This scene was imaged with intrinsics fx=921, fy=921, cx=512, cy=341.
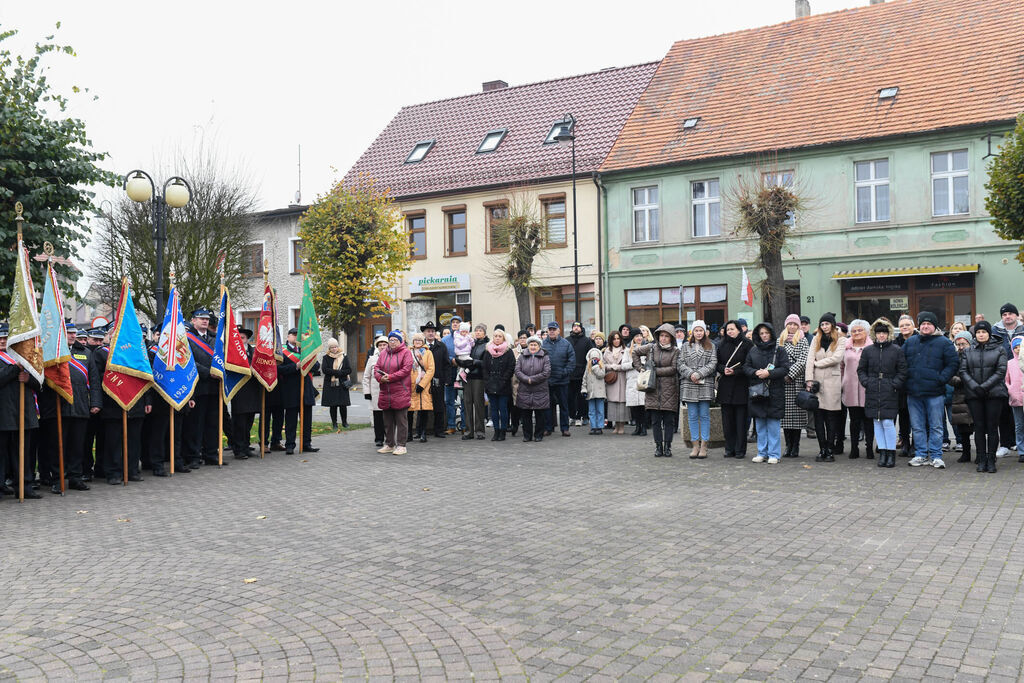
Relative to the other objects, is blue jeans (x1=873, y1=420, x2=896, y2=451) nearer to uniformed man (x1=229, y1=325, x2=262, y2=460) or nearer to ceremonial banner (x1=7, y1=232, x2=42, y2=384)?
uniformed man (x1=229, y1=325, x2=262, y2=460)

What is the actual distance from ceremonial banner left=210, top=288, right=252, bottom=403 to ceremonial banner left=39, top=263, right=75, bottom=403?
2.50m

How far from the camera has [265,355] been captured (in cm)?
1360

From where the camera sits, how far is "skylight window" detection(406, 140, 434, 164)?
37719 millimetres

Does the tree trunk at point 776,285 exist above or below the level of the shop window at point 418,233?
below

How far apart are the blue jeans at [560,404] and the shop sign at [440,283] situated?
18.2 meters

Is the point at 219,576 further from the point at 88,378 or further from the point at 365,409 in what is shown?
the point at 365,409

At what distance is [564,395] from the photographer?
54.3 ft

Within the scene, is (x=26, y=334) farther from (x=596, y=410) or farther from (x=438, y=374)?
(x=596, y=410)

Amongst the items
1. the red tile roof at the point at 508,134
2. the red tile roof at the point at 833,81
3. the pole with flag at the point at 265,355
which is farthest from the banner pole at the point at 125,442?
the red tile roof at the point at 508,134

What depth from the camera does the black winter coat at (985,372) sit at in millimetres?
11250

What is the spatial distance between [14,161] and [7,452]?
5219 mm

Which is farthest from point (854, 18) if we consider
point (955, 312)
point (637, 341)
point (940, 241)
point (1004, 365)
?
point (1004, 365)

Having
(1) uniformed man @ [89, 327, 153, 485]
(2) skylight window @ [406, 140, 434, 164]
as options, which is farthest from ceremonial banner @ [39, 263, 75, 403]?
(2) skylight window @ [406, 140, 434, 164]

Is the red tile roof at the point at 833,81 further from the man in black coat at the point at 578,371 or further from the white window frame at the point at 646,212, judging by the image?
the man in black coat at the point at 578,371
